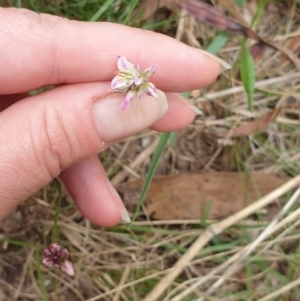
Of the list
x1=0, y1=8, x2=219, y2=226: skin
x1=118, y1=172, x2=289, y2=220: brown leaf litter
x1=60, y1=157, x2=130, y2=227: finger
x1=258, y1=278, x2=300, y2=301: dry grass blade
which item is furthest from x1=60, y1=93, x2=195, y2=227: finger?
x1=258, y1=278, x2=300, y2=301: dry grass blade

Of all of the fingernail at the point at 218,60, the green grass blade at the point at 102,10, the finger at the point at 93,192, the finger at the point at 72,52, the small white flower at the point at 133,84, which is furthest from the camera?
the green grass blade at the point at 102,10

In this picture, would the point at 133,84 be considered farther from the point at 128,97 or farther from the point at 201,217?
the point at 201,217

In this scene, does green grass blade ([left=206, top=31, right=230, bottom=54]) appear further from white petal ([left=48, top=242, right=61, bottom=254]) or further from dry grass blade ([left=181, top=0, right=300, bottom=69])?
white petal ([left=48, top=242, right=61, bottom=254])

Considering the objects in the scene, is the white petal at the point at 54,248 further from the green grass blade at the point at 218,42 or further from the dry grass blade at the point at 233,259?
the green grass blade at the point at 218,42

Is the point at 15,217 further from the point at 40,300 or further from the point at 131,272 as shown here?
the point at 131,272

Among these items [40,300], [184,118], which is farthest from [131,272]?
[184,118]

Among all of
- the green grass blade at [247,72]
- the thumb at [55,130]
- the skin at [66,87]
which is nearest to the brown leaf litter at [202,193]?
the green grass blade at [247,72]

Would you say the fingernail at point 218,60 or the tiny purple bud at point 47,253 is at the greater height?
the fingernail at point 218,60
